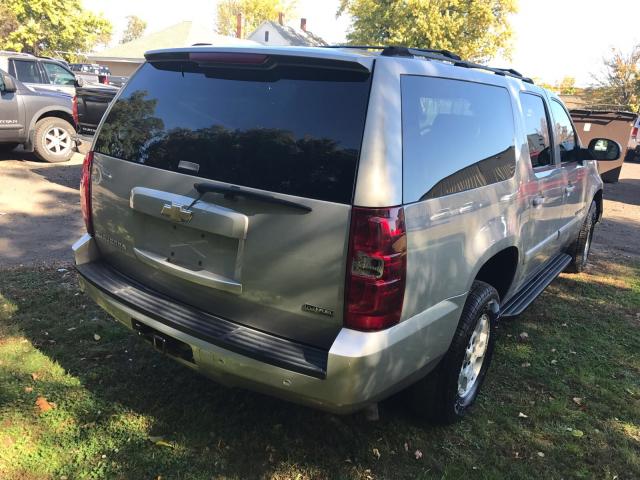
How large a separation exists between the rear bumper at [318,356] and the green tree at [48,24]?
39.9 meters

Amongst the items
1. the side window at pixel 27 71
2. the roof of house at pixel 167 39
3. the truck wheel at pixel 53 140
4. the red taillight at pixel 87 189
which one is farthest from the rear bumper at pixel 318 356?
the roof of house at pixel 167 39

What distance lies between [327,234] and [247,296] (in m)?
0.51

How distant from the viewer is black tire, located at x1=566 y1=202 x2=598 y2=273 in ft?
18.7

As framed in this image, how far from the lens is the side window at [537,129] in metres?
3.64

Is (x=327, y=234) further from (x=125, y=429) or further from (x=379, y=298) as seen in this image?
(x=125, y=429)

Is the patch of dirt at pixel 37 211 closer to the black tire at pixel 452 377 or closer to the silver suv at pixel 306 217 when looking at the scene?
the silver suv at pixel 306 217

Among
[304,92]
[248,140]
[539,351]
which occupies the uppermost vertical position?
[304,92]

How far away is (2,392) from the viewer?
2961 millimetres

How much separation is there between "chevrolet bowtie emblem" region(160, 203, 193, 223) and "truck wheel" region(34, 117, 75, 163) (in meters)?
8.88

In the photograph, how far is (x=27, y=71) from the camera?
10.7 metres

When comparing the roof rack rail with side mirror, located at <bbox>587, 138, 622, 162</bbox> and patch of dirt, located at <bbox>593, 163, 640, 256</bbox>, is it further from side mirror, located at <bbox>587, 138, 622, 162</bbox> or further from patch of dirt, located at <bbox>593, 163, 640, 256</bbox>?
patch of dirt, located at <bbox>593, 163, 640, 256</bbox>

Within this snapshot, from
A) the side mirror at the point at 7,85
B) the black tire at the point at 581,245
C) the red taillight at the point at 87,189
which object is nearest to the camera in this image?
the red taillight at the point at 87,189

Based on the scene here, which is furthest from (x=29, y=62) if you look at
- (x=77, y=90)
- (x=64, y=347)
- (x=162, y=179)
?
(x=162, y=179)

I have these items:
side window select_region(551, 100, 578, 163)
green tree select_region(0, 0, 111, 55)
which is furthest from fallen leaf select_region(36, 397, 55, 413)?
green tree select_region(0, 0, 111, 55)
